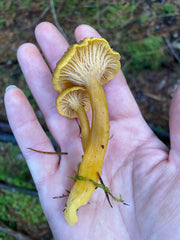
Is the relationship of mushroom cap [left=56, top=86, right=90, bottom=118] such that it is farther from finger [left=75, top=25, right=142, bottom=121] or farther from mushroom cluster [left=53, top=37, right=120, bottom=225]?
finger [left=75, top=25, right=142, bottom=121]

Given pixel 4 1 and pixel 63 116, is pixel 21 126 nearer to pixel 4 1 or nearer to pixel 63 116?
pixel 63 116

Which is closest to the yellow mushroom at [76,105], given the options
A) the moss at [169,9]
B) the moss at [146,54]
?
the moss at [146,54]

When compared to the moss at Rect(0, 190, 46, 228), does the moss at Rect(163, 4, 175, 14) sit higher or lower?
higher

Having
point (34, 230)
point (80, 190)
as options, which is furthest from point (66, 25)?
point (34, 230)

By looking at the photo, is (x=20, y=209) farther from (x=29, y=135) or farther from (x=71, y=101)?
(x=71, y=101)

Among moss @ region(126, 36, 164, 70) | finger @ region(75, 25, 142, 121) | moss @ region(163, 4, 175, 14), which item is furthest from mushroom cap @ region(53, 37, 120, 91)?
moss @ region(163, 4, 175, 14)

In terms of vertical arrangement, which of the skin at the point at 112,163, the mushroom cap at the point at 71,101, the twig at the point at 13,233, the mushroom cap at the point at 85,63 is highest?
the mushroom cap at the point at 85,63

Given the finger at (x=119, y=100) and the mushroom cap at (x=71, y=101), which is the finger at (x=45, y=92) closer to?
the mushroom cap at (x=71, y=101)

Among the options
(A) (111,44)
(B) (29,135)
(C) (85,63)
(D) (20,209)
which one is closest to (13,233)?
(D) (20,209)
